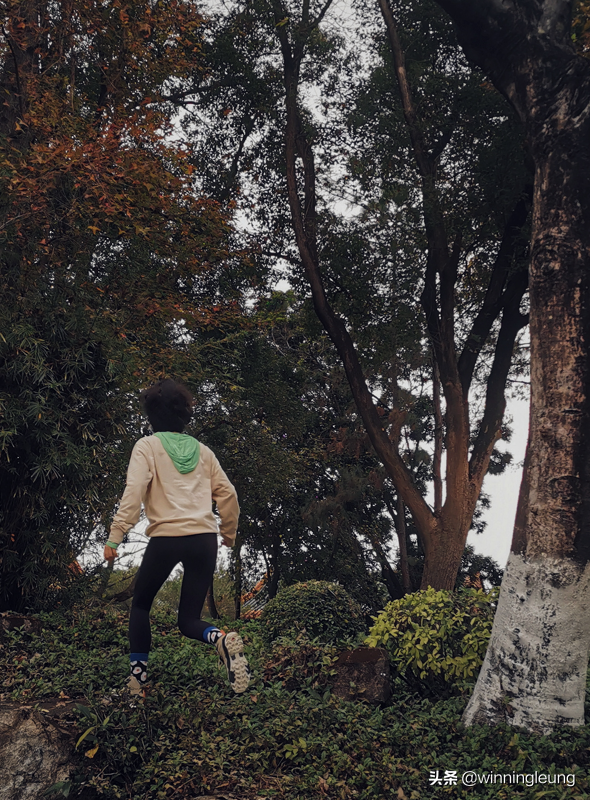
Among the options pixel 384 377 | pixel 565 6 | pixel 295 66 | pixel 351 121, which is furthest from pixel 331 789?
pixel 384 377

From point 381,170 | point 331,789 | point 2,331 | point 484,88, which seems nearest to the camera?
point 331,789

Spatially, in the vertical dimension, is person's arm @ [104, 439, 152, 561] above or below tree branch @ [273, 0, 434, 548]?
below

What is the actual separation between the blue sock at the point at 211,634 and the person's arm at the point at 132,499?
88cm

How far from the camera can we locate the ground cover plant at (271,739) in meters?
4.57

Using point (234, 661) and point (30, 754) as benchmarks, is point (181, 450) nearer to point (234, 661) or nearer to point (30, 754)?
point (234, 661)

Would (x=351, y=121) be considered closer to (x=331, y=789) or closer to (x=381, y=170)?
(x=381, y=170)

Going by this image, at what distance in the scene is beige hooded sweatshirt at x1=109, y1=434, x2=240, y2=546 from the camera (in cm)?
489

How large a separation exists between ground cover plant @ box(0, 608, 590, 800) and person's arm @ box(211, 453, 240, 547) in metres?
1.39

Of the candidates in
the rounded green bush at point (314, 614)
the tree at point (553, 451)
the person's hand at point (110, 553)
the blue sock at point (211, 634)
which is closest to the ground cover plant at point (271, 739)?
the tree at point (553, 451)

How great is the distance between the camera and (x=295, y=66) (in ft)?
43.2

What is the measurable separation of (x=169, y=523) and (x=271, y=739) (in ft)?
5.73

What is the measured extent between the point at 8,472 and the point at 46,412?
0.86 metres

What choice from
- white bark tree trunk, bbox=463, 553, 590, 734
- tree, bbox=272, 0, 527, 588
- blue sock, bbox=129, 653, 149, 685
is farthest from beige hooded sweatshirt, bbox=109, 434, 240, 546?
tree, bbox=272, 0, 527, 588

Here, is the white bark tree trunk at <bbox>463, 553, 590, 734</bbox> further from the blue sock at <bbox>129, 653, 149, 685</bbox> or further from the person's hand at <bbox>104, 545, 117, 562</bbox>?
the person's hand at <bbox>104, 545, 117, 562</bbox>
